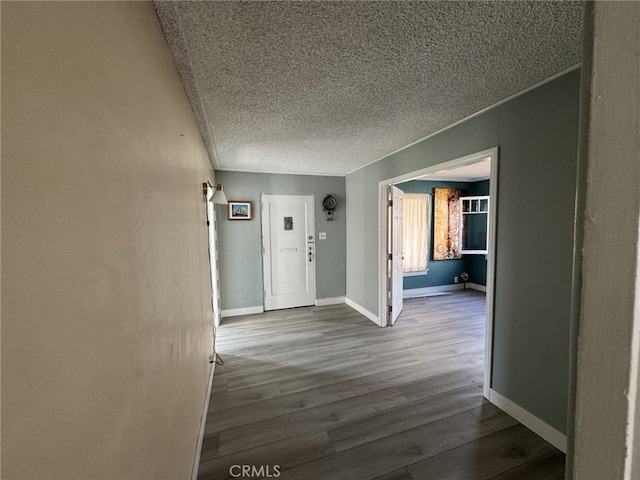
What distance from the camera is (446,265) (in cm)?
544

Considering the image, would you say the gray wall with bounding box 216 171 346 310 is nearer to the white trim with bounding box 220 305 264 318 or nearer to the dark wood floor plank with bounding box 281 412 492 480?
the white trim with bounding box 220 305 264 318

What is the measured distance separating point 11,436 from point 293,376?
2333 millimetres

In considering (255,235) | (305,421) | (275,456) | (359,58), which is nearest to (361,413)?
(305,421)

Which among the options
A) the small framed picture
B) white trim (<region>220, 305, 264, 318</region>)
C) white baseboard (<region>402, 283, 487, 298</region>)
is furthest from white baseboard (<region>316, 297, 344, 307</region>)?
the small framed picture

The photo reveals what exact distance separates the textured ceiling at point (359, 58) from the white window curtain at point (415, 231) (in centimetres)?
298

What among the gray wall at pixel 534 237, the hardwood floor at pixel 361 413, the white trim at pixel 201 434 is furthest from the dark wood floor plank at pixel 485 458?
the white trim at pixel 201 434

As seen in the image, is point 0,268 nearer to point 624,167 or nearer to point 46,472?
point 46,472

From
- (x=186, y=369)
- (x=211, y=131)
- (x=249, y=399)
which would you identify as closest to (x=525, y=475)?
(x=249, y=399)

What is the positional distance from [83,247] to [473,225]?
20.3 feet

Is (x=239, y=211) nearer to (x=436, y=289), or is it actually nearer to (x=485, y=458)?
(x=485, y=458)

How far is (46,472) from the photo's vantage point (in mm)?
390

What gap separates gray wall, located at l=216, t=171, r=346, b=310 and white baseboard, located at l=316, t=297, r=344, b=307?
0.07 meters

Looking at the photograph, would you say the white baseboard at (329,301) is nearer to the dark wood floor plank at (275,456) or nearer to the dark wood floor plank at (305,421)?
the dark wood floor plank at (305,421)

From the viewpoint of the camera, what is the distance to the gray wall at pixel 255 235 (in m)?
3.97
